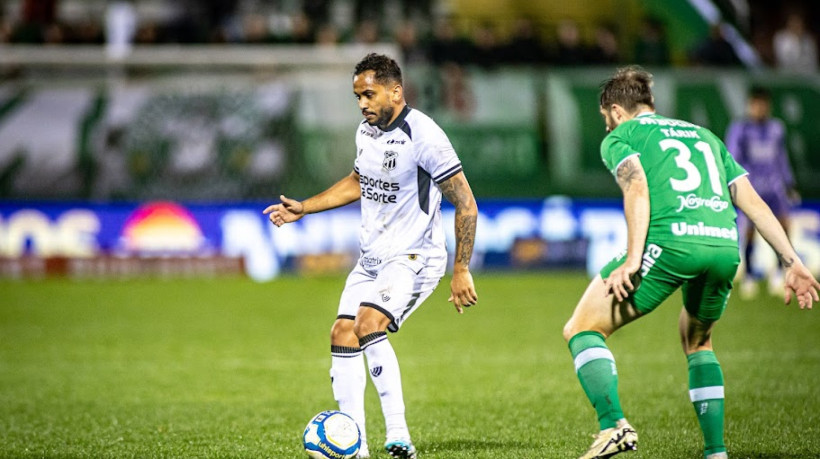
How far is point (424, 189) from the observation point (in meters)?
5.91

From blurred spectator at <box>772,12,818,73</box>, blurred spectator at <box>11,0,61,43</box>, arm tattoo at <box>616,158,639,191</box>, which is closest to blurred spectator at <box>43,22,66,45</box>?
blurred spectator at <box>11,0,61,43</box>

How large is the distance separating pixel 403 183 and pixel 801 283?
2.07 metres

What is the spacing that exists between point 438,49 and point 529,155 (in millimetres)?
2781

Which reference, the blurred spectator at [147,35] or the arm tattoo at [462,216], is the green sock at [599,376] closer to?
the arm tattoo at [462,216]

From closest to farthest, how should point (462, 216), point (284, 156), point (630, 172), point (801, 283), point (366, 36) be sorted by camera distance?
1. point (630, 172)
2. point (801, 283)
3. point (462, 216)
4. point (284, 156)
5. point (366, 36)

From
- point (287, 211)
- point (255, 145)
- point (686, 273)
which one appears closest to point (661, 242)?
point (686, 273)

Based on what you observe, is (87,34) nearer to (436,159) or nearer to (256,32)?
(256,32)

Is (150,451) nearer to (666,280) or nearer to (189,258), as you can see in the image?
(666,280)

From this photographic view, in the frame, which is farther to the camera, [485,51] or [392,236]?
[485,51]

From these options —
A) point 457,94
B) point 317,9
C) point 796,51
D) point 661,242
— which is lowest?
point 661,242

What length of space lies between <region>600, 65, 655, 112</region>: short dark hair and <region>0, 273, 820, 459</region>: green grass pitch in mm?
1876

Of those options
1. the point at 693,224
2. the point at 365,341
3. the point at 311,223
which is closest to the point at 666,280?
the point at 693,224

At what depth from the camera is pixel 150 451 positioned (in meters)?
6.13

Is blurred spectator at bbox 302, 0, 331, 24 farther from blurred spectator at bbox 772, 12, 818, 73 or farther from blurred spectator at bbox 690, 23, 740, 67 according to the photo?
blurred spectator at bbox 772, 12, 818, 73
